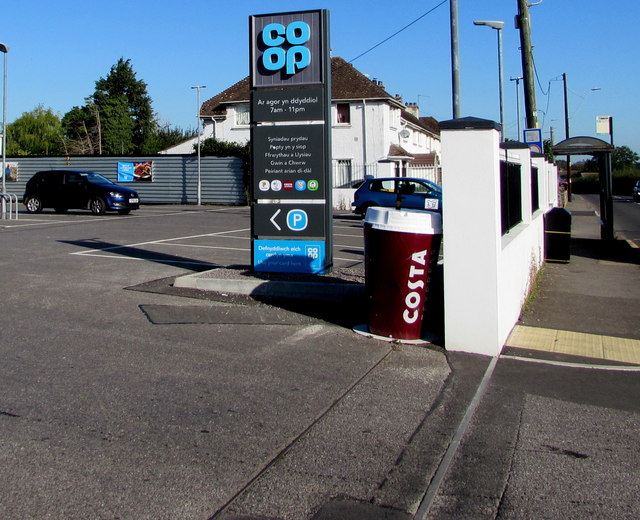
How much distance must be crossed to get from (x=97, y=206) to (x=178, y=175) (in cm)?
1069

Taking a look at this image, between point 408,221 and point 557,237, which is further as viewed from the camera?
point 557,237

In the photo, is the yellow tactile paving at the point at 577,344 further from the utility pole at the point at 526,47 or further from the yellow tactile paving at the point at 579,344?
the utility pole at the point at 526,47

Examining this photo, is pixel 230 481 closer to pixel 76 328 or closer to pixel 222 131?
pixel 76 328

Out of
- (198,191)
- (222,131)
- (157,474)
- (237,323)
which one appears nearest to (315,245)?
(237,323)

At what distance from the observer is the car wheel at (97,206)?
83.3 ft

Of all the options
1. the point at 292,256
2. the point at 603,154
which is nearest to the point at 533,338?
the point at 292,256

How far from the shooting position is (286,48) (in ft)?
31.9

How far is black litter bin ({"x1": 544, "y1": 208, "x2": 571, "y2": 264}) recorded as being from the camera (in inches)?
571

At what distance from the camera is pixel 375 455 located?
425cm

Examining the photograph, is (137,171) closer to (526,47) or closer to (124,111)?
(526,47)

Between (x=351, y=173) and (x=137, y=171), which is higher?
(x=137, y=171)

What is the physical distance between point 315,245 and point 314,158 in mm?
1172

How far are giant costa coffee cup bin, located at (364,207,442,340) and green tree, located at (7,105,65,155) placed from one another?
3023 inches

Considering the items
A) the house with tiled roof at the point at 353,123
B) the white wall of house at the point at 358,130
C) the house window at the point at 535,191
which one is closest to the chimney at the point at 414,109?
the house with tiled roof at the point at 353,123
